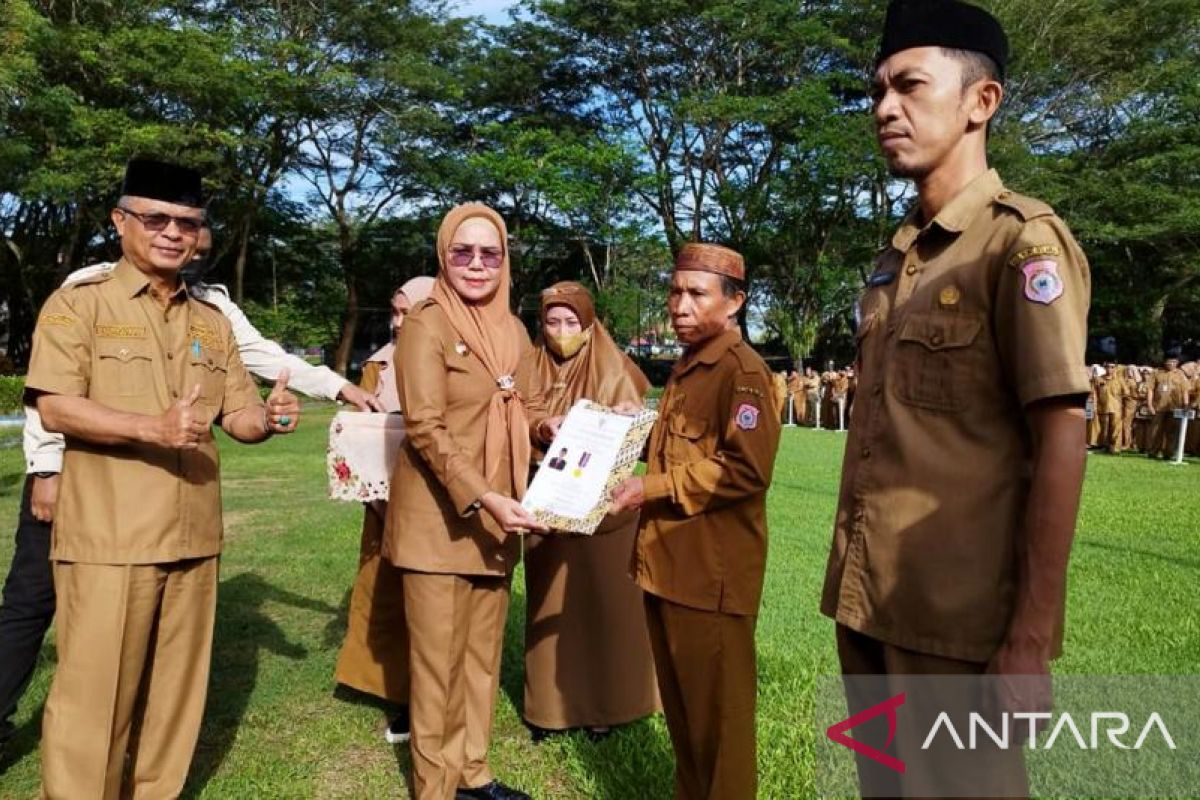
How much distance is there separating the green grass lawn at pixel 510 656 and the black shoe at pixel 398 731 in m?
0.06

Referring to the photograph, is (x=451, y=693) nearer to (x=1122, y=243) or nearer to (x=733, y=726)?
(x=733, y=726)

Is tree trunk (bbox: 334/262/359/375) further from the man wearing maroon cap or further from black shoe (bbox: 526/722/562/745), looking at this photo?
the man wearing maroon cap

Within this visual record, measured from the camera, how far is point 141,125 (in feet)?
71.4

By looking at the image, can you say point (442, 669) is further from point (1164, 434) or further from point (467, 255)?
point (1164, 434)

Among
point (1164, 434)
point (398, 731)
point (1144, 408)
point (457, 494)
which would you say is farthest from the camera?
point (1144, 408)

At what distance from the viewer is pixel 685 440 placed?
291 cm

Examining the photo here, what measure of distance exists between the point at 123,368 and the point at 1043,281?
8.59ft

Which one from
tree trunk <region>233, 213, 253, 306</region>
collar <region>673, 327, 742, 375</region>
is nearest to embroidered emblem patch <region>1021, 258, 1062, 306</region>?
collar <region>673, 327, 742, 375</region>

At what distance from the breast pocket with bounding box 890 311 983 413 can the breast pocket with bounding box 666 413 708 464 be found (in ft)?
3.75

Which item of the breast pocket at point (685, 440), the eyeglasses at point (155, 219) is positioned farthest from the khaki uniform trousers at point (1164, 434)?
the eyeglasses at point (155, 219)

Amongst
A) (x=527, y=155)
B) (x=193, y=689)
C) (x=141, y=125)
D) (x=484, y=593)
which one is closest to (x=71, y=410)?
(x=193, y=689)

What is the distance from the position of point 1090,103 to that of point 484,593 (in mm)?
28273

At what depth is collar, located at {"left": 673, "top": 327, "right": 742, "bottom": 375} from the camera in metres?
2.88

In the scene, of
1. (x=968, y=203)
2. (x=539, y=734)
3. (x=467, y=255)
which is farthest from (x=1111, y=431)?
(x=968, y=203)
